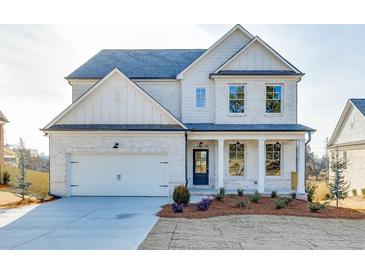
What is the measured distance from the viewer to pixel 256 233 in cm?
764

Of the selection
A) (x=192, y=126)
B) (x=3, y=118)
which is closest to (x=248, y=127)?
(x=192, y=126)

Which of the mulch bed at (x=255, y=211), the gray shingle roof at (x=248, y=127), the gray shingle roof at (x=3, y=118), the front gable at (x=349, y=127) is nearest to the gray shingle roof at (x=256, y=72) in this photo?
the gray shingle roof at (x=248, y=127)

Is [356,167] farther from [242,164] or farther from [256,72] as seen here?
[256,72]

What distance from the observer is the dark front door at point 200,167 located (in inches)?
618

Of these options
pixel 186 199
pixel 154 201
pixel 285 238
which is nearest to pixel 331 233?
pixel 285 238

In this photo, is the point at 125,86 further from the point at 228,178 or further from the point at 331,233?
the point at 331,233

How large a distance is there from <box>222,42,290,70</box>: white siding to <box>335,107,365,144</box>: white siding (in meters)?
10.4

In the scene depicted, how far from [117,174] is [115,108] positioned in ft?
11.7

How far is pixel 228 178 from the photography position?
15383mm

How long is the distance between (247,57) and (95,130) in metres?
9.74

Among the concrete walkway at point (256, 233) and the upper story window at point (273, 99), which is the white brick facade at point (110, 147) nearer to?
the concrete walkway at point (256, 233)

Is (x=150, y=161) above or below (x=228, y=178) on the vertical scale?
above

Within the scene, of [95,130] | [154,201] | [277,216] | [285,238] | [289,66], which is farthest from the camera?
[289,66]

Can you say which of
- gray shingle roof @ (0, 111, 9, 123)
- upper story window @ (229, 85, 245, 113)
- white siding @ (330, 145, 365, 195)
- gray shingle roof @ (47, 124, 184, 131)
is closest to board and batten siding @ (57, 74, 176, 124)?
gray shingle roof @ (47, 124, 184, 131)
